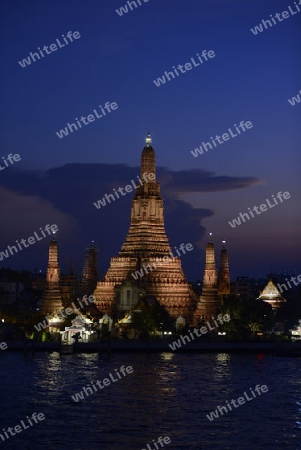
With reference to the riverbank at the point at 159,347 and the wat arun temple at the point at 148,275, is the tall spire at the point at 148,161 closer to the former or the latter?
the wat arun temple at the point at 148,275

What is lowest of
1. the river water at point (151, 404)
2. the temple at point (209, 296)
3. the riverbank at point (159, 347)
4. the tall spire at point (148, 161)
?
the river water at point (151, 404)

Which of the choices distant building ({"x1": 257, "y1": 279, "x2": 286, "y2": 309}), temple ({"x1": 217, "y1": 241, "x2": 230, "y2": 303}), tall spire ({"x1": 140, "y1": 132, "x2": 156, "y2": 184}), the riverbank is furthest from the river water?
distant building ({"x1": 257, "y1": 279, "x2": 286, "y2": 309})

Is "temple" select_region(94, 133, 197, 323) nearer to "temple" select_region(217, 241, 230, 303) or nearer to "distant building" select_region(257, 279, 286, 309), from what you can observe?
"temple" select_region(217, 241, 230, 303)

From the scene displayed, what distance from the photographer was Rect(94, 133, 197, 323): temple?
277 feet

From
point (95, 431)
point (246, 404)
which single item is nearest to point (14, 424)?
point (95, 431)

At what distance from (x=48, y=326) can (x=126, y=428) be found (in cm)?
4355

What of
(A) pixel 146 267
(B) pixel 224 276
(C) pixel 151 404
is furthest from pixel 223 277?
(C) pixel 151 404

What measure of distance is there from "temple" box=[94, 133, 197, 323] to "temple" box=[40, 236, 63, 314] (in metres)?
4.41

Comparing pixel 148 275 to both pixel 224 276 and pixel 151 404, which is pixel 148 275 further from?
pixel 151 404

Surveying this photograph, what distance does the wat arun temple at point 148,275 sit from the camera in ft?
277

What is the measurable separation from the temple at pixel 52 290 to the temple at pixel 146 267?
4.41 m

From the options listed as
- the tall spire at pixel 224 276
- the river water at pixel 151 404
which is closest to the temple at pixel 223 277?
the tall spire at pixel 224 276

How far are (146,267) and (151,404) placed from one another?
40058mm

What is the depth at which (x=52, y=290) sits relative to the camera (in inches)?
3386
